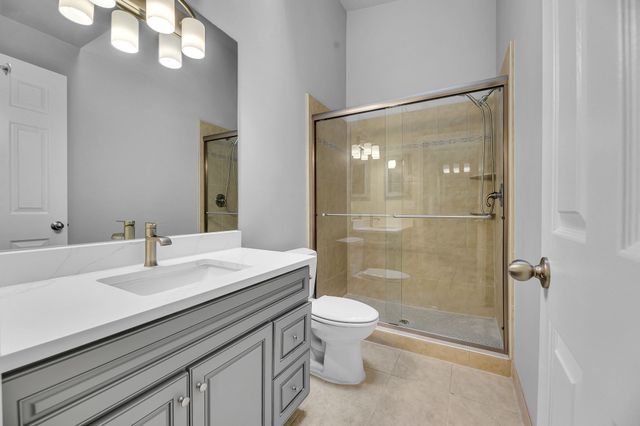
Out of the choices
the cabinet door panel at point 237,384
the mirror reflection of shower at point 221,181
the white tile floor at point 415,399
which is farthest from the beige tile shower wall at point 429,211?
the cabinet door panel at point 237,384

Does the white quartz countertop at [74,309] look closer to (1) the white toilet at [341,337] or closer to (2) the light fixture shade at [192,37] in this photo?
(1) the white toilet at [341,337]

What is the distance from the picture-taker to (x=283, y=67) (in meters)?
2.05

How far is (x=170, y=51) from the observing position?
1.31 m

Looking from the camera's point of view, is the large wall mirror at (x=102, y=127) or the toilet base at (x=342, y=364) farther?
the toilet base at (x=342, y=364)

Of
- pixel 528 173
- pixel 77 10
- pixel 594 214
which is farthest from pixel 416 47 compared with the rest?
pixel 594 214

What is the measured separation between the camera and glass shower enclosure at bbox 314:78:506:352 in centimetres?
229

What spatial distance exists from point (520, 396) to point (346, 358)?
91 centimetres

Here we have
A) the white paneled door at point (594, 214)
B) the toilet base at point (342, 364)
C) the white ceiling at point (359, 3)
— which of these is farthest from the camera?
the white ceiling at point (359, 3)

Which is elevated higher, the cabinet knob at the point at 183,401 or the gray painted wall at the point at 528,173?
the gray painted wall at the point at 528,173

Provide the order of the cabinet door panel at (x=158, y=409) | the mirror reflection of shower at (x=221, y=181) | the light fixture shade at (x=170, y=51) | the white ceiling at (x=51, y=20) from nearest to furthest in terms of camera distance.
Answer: the cabinet door panel at (x=158, y=409) → the white ceiling at (x=51, y=20) → the light fixture shade at (x=170, y=51) → the mirror reflection of shower at (x=221, y=181)

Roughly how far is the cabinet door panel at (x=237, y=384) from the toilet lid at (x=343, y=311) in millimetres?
567

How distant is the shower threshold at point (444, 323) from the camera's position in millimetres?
1945

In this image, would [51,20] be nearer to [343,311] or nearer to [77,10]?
[77,10]

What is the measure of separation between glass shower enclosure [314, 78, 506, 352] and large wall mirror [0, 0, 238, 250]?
4.01 ft
